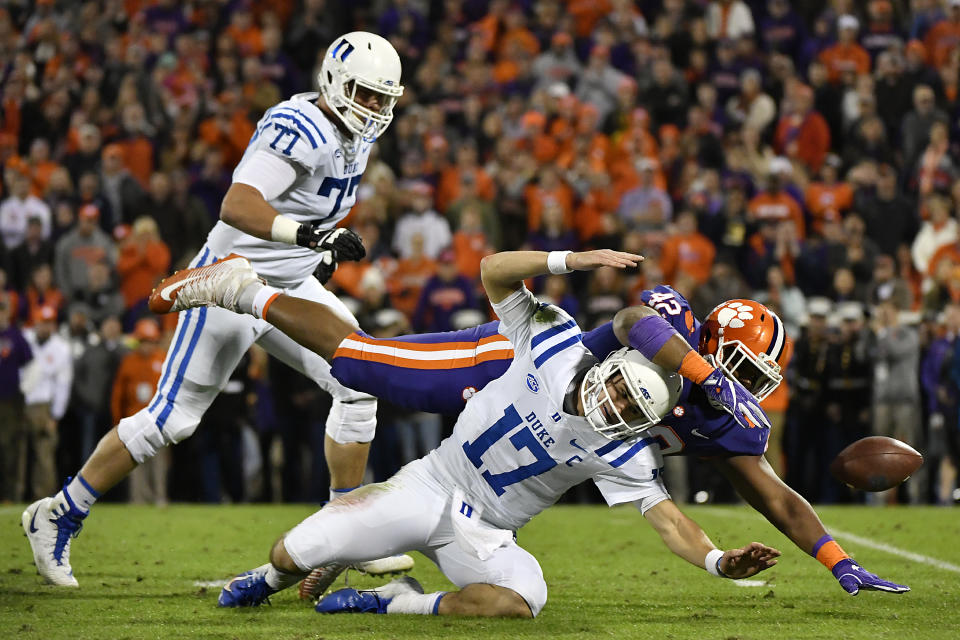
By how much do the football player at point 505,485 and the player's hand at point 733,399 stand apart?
3cm

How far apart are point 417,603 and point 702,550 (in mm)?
971

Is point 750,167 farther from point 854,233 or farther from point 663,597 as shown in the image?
point 663,597

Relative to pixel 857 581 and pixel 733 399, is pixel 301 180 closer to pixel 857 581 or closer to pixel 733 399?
pixel 733 399

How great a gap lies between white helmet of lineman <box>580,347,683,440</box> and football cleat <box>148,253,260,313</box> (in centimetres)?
141

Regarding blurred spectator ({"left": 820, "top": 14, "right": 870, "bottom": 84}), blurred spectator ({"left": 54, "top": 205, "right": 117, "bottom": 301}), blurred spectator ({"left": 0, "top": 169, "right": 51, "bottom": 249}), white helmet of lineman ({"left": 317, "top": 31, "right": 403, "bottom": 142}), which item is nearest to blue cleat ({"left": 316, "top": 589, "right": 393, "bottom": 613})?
white helmet of lineman ({"left": 317, "top": 31, "right": 403, "bottom": 142})

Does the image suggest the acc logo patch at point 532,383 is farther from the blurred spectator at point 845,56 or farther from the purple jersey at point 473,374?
the blurred spectator at point 845,56

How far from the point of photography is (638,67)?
12711 millimetres

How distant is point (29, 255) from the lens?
10594mm

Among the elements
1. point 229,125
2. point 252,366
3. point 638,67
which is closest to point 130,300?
point 252,366

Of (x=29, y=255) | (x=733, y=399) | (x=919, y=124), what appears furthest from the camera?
(x=919, y=124)

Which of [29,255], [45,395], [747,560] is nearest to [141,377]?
[45,395]

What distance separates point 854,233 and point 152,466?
5707 mm

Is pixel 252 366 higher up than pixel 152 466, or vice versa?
pixel 252 366

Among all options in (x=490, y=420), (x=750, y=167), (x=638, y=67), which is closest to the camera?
(x=490, y=420)
